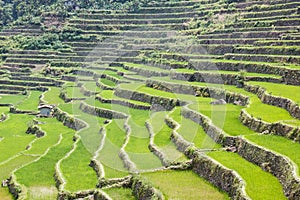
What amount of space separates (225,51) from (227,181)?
21.5 metres

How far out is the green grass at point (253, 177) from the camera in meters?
12.7

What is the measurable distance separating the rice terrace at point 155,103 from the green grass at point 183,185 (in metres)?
0.06

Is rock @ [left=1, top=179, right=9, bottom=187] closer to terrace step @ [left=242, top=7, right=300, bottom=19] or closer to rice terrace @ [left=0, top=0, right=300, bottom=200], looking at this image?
rice terrace @ [left=0, top=0, right=300, bottom=200]

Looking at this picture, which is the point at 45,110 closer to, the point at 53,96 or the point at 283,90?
the point at 53,96

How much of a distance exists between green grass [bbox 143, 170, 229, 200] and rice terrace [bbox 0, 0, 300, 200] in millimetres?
62

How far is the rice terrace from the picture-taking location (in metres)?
15.8

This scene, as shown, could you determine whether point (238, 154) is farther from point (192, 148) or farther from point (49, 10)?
point (49, 10)

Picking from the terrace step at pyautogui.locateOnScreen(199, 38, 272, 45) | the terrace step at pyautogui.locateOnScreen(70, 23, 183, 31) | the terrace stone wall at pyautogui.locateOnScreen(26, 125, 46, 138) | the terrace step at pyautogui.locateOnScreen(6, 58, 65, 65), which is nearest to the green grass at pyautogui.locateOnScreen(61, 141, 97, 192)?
the terrace stone wall at pyautogui.locateOnScreen(26, 125, 46, 138)

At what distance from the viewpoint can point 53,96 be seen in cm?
4103

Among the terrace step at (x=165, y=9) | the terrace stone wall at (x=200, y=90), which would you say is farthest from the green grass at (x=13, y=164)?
the terrace step at (x=165, y=9)

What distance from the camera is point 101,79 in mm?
41344

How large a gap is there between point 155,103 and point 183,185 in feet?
46.0

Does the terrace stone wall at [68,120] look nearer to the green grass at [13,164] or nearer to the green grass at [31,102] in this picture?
the green grass at [31,102]

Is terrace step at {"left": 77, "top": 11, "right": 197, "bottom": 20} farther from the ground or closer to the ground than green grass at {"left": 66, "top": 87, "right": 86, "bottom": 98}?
farther from the ground
